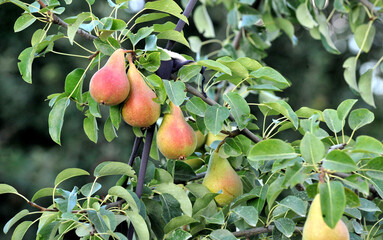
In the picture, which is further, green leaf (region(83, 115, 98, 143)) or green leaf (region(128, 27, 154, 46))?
green leaf (region(83, 115, 98, 143))

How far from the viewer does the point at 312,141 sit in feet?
1.86

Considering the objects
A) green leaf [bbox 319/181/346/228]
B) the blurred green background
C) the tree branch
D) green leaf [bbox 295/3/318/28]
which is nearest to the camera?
green leaf [bbox 319/181/346/228]

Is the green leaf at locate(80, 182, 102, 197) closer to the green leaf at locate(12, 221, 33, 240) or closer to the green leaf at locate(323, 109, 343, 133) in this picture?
the green leaf at locate(12, 221, 33, 240)

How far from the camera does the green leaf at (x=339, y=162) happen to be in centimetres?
54

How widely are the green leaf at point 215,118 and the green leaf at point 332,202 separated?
170mm

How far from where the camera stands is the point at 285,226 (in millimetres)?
671

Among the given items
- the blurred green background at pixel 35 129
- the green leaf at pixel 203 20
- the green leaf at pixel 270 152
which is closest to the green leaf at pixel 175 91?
the green leaf at pixel 270 152

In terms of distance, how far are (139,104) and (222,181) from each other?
173mm

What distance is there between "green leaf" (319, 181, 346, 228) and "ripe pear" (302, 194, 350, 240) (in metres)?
0.04

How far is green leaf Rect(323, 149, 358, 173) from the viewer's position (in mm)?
542

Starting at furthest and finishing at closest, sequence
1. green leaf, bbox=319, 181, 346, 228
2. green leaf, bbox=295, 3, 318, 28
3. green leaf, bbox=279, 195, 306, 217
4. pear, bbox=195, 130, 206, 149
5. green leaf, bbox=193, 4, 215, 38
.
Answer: green leaf, bbox=193, 4, 215, 38, green leaf, bbox=295, 3, 318, 28, pear, bbox=195, 130, 206, 149, green leaf, bbox=279, 195, 306, 217, green leaf, bbox=319, 181, 346, 228

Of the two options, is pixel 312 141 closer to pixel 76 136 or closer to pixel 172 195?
pixel 172 195

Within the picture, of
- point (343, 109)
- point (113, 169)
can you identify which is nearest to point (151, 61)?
point (113, 169)

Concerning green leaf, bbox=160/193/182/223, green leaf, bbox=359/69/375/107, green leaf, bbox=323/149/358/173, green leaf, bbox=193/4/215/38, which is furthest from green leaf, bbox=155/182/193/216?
green leaf, bbox=193/4/215/38
